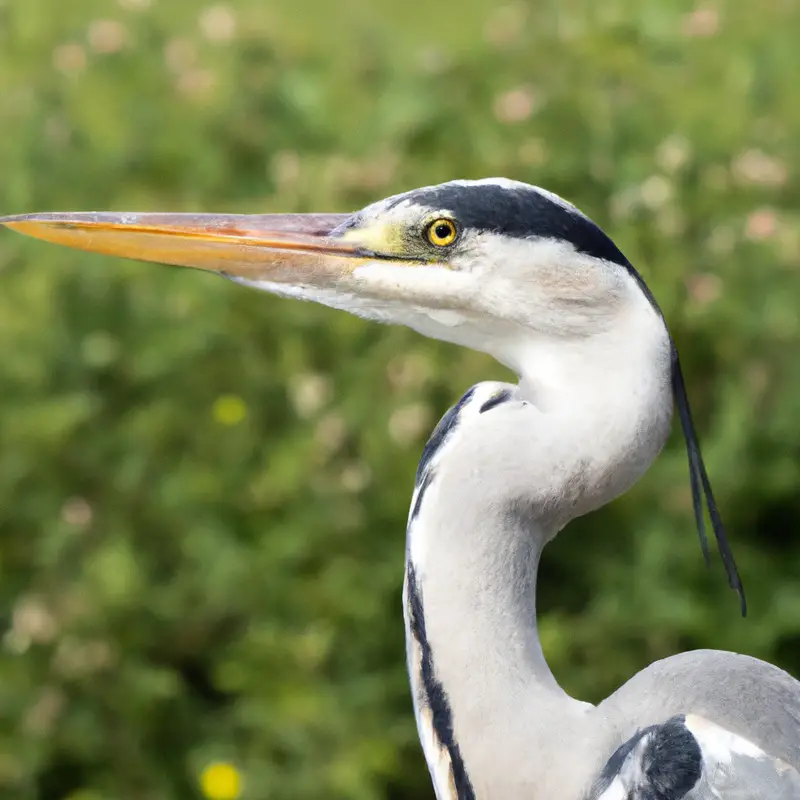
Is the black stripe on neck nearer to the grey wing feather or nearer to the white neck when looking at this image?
the white neck

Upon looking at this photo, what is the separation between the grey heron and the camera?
3.35 feet

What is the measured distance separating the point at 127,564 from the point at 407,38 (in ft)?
8.72

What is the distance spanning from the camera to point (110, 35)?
2.87 metres

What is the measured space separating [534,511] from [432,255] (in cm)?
25

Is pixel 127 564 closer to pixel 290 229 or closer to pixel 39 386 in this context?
pixel 39 386

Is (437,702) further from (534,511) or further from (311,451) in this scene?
(311,451)

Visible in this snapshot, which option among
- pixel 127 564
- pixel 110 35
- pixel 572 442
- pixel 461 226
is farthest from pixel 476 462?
pixel 110 35

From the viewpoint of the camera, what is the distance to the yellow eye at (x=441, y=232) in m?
1.07

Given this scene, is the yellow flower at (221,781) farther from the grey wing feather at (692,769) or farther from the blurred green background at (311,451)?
the grey wing feather at (692,769)

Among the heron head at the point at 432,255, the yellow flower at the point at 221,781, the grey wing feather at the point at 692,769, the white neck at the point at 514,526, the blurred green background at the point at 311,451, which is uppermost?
the heron head at the point at 432,255

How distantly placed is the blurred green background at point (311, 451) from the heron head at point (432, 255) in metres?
0.86

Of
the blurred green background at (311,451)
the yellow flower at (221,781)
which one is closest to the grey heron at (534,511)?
the blurred green background at (311,451)

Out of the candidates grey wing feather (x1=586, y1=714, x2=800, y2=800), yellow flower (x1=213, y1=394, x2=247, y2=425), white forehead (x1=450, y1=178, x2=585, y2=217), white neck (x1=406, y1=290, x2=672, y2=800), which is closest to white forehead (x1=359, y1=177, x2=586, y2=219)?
white forehead (x1=450, y1=178, x2=585, y2=217)

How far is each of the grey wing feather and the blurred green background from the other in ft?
2.65
